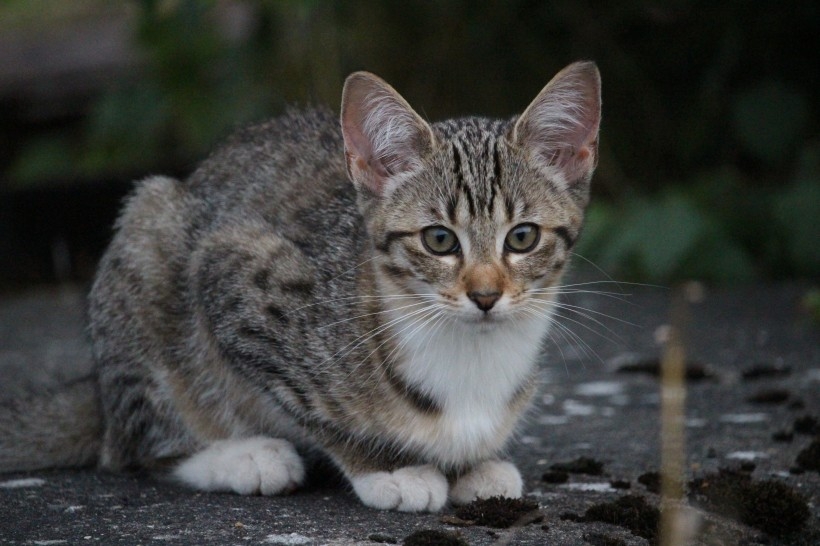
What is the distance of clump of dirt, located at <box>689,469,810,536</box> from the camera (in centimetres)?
333

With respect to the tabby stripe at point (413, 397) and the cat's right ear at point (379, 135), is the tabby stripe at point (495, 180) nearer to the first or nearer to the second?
the cat's right ear at point (379, 135)

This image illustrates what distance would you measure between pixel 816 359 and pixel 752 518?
2490 mm

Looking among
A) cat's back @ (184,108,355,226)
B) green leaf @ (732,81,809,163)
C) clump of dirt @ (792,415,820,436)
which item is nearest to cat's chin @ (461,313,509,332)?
cat's back @ (184,108,355,226)

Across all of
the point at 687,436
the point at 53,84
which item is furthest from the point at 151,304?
the point at 53,84

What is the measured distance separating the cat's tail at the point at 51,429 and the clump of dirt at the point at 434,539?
5.56 feet

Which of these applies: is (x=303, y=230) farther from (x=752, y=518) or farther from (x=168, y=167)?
(x=168, y=167)

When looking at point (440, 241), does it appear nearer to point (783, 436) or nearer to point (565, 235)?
point (565, 235)

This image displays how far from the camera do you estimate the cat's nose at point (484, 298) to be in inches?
131

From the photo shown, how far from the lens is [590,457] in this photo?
164 inches

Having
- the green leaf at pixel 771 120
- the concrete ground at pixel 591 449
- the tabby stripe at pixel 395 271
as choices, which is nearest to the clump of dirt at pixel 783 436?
the concrete ground at pixel 591 449

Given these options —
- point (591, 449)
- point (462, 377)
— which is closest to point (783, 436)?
point (591, 449)

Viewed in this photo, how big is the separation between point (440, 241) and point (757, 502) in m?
1.25

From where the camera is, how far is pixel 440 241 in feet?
11.5

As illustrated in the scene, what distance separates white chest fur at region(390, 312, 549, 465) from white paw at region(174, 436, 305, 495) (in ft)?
1.42
